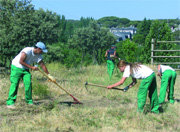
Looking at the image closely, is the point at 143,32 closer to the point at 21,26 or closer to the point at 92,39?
the point at 92,39

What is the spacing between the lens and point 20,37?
1098 cm

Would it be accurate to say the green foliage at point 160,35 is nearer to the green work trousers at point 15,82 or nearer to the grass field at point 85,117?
the grass field at point 85,117

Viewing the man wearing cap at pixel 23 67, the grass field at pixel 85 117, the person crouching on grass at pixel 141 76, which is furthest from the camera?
the man wearing cap at pixel 23 67

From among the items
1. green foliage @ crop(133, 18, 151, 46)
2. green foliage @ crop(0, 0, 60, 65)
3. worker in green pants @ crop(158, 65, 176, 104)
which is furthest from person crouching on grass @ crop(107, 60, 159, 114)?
green foliage @ crop(133, 18, 151, 46)

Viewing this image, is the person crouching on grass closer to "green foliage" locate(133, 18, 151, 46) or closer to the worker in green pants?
the worker in green pants

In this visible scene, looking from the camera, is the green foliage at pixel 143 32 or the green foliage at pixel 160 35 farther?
the green foliage at pixel 143 32

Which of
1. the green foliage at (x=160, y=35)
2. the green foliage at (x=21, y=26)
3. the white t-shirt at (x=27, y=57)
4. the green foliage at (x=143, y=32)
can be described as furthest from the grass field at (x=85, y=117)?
the green foliage at (x=143, y=32)

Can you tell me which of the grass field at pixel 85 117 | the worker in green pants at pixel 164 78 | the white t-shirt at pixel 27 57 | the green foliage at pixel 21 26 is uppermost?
the green foliage at pixel 21 26

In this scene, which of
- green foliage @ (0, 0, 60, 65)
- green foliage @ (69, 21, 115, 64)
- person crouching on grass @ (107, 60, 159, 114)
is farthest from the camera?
green foliage @ (69, 21, 115, 64)

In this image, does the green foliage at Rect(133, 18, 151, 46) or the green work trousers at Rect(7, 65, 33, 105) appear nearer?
the green work trousers at Rect(7, 65, 33, 105)

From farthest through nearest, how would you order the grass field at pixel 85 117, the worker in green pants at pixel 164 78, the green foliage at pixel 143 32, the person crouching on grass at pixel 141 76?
1. the green foliage at pixel 143 32
2. the worker in green pants at pixel 164 78
3. the person crouching on grass at pixel 141 76
4. the grass field at pixel 85 117

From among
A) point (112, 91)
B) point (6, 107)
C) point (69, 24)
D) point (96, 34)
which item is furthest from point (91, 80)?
point (69, 24)

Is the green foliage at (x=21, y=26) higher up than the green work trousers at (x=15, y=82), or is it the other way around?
the green foliage at (x=21, y=26)

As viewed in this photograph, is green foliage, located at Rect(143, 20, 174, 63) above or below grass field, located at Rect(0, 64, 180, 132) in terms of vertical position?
above
